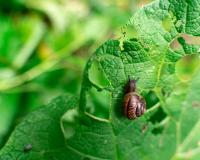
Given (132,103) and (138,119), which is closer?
(132,103)

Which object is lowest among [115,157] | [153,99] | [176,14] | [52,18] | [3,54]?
[115,157]

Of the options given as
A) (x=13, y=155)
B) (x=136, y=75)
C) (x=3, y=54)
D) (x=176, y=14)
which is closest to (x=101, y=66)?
(x=136, y=75)

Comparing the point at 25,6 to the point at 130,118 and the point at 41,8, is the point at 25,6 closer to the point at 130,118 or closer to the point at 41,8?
the point at 41,8

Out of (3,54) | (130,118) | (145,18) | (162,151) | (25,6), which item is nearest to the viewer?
(145,18)

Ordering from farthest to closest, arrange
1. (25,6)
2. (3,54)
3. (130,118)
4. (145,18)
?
1. (25,6)
2. (3,54)
3. (130,118)
4. (145,18)

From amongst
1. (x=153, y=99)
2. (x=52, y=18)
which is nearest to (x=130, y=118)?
(x=153, y=99)

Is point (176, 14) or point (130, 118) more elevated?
point (176, 14)

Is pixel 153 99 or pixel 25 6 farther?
pixel 25 6
